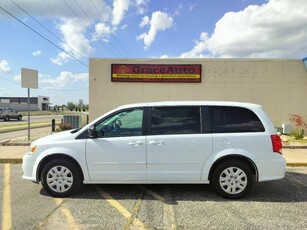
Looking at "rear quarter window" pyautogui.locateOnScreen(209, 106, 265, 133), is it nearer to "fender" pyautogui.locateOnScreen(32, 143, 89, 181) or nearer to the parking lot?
the parking lot

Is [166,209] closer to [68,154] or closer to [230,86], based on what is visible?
[68,154]

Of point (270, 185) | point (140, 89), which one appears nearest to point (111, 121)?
point (270, 185)

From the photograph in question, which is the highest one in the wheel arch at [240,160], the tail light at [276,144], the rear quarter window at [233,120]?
the rear quarter window at [233,120]

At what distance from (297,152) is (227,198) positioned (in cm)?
585

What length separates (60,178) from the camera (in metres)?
5.53

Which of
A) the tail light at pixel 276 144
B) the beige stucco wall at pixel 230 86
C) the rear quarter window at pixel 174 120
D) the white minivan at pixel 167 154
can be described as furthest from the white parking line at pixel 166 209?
the beige stucco wall at pixel 230 86

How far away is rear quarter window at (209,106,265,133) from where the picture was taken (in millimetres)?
5539

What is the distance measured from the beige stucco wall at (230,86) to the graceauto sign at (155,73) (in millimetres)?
211

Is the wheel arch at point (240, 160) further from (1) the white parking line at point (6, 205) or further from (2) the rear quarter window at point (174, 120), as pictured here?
(1) the white parking line at point (6, 205)

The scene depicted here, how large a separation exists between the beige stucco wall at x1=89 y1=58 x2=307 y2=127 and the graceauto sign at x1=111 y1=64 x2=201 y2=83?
21 centimetres

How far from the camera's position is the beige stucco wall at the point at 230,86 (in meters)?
15.3

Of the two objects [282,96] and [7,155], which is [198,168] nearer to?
[7,155]

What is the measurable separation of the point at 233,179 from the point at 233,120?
1080mm

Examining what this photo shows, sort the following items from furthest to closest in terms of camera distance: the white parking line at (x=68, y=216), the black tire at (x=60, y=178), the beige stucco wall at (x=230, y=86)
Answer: the beige stucco wall at (x=230, y=86), the black tire at (x=60, y=178), the white parking line at (x=68, y=216)
